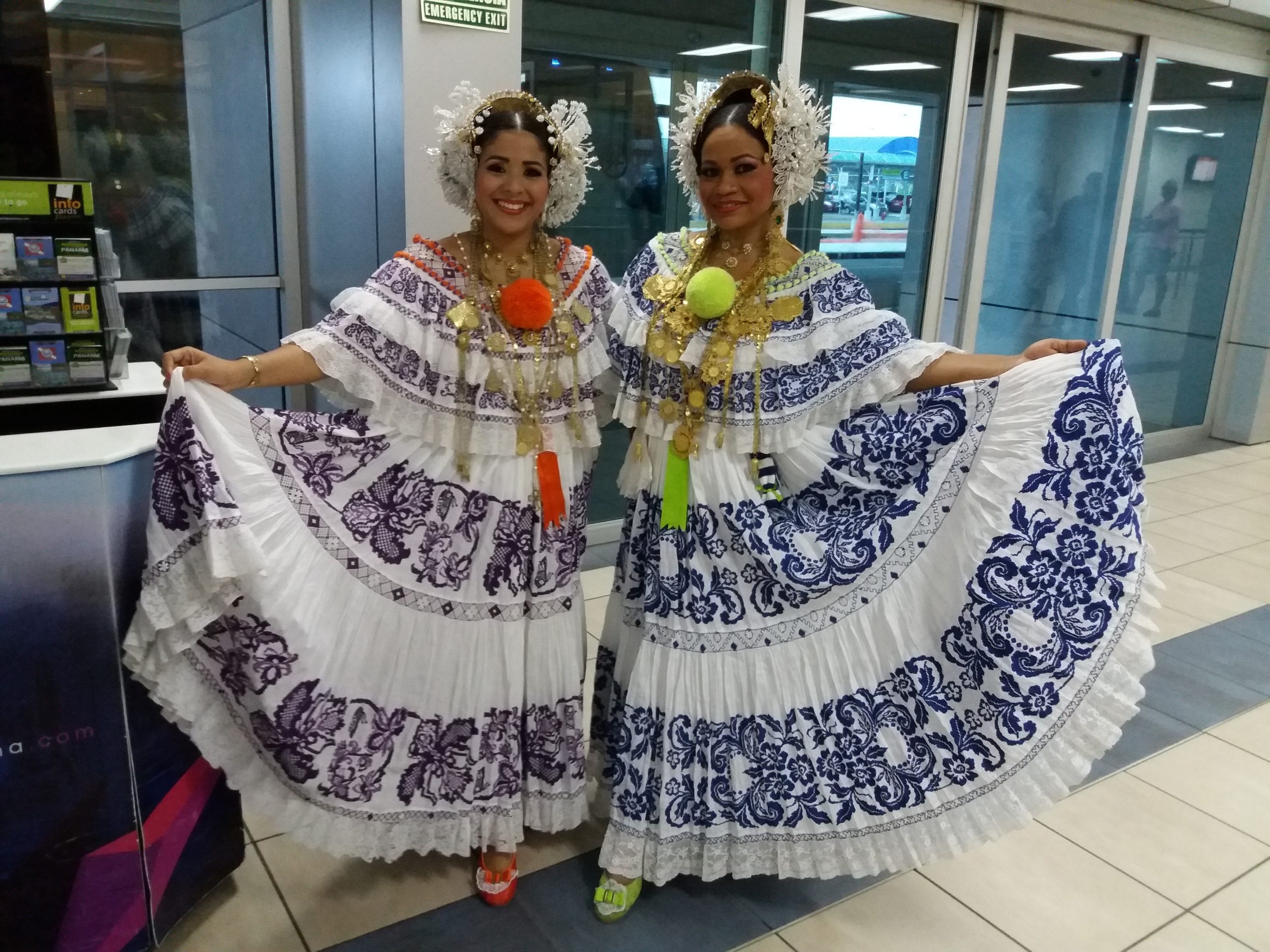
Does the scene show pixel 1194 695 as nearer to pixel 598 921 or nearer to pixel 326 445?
pixel 598 921

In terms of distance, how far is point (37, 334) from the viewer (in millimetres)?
1633

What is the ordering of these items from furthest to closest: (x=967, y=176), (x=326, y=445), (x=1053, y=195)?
1. (x=1053, y=195)
2. (x=967, y=176)
3. (x=326, y=445)

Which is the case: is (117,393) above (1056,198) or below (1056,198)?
below

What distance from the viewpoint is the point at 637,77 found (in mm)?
3592

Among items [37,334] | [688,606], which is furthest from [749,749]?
[37,334]

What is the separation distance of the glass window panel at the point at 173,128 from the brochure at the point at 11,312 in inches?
62.1

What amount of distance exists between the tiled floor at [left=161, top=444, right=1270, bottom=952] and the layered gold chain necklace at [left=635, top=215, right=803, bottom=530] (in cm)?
79

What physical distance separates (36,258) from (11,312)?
97 millimetres

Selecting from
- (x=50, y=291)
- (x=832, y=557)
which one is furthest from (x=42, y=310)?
(x=832, y=557)

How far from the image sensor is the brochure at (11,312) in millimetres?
1602

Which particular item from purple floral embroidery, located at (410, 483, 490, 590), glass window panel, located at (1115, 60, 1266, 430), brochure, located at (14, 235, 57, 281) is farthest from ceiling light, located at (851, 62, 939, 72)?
brochure, located at (14, 235, 57, 281)

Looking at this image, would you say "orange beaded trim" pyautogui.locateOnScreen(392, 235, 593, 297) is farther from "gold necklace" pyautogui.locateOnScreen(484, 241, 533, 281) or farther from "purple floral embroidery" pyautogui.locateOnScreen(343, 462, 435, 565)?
"purple floral embroidery" pyautogui.locateOnScreen(343, 462, 435, 565)

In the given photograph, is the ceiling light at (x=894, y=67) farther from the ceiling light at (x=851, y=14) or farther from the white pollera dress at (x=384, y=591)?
the white pollera dress at (x=384, y=591)

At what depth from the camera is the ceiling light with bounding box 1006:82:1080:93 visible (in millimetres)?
4805
